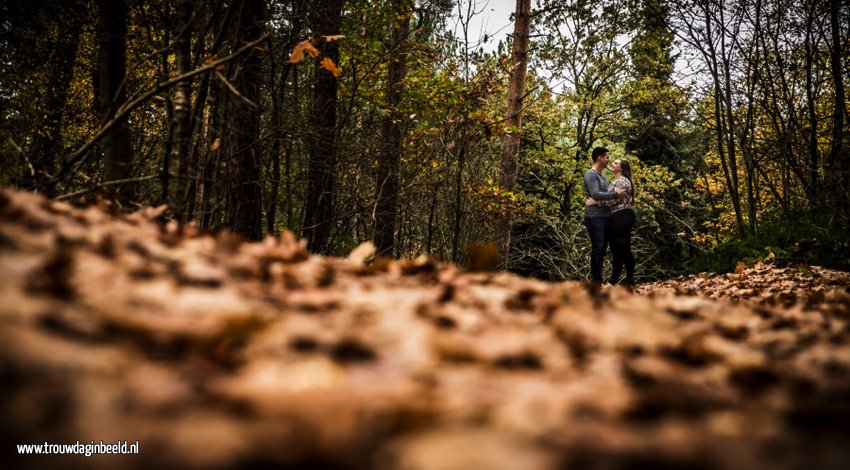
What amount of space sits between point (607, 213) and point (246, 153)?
15.0 feet

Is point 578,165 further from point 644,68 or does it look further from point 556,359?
point 556,359

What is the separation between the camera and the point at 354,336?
972 millimetres

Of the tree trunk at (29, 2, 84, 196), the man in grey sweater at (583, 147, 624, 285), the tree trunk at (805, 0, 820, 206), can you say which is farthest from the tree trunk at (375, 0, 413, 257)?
the tree trunk at (805, 0, 820, 206)

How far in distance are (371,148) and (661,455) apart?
604 centimetres

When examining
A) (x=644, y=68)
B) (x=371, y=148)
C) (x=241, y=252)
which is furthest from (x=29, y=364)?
(x=644, y=68)

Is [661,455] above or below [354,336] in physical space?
below

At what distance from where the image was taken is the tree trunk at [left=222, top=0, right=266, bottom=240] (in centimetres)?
459

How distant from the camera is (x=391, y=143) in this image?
649 centimetres

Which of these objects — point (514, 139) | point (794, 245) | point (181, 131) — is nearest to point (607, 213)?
point (794, 245)

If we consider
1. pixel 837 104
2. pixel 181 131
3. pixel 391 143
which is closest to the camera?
pixel 181 131

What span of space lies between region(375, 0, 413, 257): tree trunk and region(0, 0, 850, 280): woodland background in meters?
0.04

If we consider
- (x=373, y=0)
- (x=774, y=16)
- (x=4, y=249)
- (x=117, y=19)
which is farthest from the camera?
(x=774, y=16)

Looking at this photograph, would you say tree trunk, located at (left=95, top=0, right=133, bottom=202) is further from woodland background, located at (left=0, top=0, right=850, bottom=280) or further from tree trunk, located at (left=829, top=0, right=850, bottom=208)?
tree trunk, located at (left=829, top=0, right=850, bottom=208)

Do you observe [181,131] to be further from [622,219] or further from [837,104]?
[837,104]
